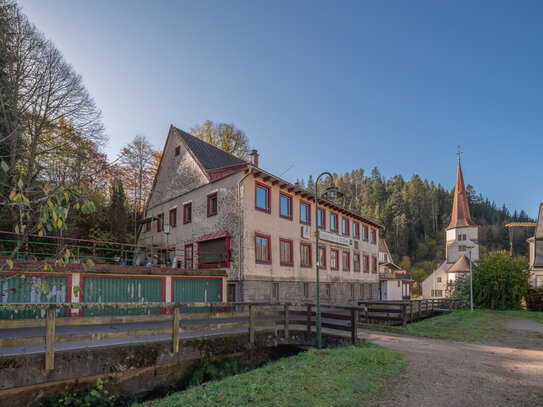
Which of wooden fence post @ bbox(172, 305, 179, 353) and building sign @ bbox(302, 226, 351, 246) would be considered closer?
wooden fence post @ bbox(172, 305, 179, 353)

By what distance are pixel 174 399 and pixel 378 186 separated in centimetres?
9994

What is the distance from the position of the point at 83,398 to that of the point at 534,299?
36696 millimetres

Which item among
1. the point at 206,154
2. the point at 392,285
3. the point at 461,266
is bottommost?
the point at 392,285

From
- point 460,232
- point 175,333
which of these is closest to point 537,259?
point 460,232

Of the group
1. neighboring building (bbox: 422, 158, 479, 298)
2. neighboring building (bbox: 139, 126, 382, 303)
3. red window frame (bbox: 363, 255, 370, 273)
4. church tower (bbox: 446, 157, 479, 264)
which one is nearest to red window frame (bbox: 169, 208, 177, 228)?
neighboring building (bbox: 139, 126, 382, 303)

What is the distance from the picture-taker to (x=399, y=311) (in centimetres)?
1692

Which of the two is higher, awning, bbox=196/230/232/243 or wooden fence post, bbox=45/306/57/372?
awning, bbox=196/230/232/243

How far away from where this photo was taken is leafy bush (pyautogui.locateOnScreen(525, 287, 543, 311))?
102 ft

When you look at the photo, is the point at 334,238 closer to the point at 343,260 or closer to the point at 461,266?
the point at 343,260

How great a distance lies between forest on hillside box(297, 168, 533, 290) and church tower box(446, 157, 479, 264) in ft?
53.7

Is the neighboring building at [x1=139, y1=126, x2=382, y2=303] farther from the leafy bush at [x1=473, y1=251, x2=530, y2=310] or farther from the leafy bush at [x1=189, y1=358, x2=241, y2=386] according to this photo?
the leafy bush at [x1=473, y1=251, x2=530, y2=310]

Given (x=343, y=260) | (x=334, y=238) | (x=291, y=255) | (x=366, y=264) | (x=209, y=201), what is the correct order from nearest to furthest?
(x=209, y=201) → (x=291, y=255) → (x=334, y=238) → (x=343, y=260) → (x=366, y=264)

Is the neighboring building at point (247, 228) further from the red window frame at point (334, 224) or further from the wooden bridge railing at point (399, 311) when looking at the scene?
the wooden bridge railing at point (399, 311)

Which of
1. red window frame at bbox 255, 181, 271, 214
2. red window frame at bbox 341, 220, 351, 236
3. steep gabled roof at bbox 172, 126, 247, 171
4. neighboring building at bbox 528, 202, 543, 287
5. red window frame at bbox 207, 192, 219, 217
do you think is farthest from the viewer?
neighboring building at bbox 528, 202, 543, 287
